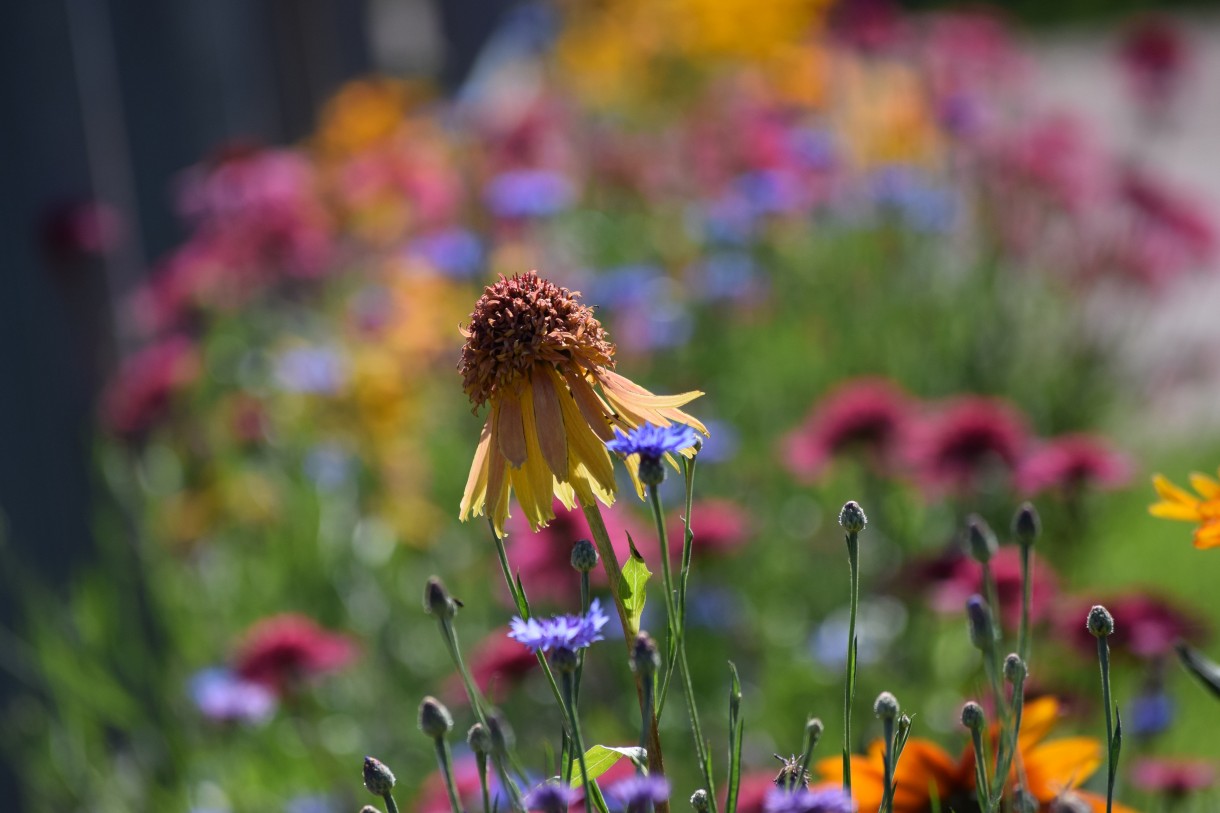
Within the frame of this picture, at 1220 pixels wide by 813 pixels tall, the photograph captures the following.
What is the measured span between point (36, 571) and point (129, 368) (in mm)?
423

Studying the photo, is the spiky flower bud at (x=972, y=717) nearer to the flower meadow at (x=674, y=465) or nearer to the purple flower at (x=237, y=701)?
the flower meadow at (x=674, y=465)

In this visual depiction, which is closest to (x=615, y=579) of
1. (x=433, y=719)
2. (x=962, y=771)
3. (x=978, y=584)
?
(x=433, y=719)

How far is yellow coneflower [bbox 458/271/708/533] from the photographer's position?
2.58ft

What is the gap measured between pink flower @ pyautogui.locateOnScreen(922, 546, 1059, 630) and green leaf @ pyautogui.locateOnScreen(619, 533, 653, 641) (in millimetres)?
887

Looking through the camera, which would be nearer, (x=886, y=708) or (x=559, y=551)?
(x=886, y=708)

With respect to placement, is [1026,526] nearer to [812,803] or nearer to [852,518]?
[852,518]

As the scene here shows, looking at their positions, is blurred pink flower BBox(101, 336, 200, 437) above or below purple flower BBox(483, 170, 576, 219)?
below

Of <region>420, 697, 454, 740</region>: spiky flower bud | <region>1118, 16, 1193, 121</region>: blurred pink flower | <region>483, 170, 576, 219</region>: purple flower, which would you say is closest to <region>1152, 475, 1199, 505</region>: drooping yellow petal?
<region>420, 697, 454, 740</region>: spiky flower bud

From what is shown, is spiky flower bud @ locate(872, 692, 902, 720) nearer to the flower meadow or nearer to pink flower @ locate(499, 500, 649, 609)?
the flower meadow

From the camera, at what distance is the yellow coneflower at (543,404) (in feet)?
2.58

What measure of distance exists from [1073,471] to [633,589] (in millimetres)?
1153

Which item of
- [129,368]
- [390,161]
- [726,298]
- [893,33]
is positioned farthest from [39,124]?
[893,33]

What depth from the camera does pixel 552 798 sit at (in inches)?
26.5

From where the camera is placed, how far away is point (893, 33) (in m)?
3.67
